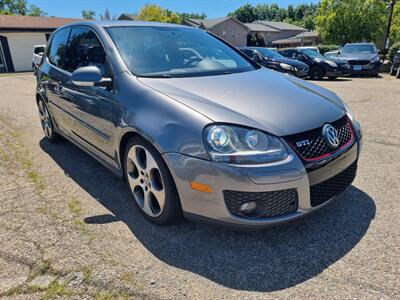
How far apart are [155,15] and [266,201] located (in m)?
40.3

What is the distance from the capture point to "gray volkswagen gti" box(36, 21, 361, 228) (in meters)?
2.12

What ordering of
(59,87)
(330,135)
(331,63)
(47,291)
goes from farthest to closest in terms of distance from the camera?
(331,63), (59,87), (330,135), (47,291)

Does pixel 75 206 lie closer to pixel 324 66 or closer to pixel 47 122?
pixel 47 122

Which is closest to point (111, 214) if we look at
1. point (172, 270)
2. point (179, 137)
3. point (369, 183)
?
point (172, 270)

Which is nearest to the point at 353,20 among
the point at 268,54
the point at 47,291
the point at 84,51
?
the point at 268,54

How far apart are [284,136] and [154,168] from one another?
1025 mm

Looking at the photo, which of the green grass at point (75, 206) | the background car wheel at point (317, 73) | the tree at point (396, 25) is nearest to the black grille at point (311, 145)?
the green grass at point (75, 206)

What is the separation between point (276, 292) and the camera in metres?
2.01

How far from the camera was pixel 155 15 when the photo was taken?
3850cm

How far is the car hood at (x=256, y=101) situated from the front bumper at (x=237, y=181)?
289mm

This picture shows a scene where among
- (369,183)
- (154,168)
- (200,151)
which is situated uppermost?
(200,151)

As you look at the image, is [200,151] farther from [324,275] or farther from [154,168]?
[324,275]

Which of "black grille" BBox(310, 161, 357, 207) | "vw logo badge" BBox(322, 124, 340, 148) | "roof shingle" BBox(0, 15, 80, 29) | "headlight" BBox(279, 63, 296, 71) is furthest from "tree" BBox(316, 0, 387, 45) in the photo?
"vw logo badge" BBox(322, 124, 340, 148)

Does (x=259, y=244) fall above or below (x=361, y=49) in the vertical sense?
below
